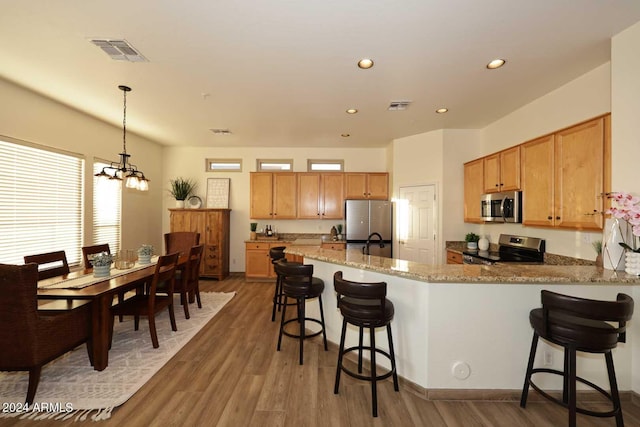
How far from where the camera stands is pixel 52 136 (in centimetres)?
368

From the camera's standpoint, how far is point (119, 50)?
96.6 inches

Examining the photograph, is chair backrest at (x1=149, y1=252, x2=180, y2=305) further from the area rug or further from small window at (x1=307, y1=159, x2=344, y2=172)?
small window at (x1=307, y1=159, x2=344, y2=172)

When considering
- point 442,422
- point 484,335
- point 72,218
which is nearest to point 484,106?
point 484,335

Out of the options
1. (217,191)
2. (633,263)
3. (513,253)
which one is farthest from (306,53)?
(217,191)

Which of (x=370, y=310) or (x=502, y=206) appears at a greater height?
(x=502, y=206)

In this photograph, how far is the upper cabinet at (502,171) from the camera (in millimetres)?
3414

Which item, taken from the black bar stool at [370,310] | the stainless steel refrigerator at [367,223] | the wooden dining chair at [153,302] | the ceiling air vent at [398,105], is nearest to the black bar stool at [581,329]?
the black bar stool at [370,310]

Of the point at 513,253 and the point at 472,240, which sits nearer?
the point at 513,253

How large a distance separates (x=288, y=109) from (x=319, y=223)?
3.01m

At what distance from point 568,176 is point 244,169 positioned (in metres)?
5.68

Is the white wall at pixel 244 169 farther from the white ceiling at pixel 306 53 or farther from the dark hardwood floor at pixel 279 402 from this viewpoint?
the dark hardwood floor at pixel 279 402

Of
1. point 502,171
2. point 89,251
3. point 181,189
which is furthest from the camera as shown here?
point 181,189

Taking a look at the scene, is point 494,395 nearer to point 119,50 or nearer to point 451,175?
point 451,175

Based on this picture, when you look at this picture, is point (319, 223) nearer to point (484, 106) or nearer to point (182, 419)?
point (484, 106)
